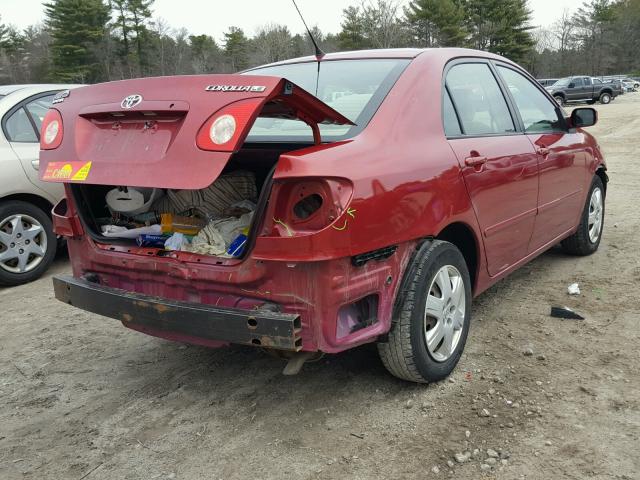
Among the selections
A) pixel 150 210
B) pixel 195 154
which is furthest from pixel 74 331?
pixel 195 154

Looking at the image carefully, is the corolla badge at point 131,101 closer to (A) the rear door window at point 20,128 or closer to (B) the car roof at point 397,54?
(B) the car roof at point 397,54

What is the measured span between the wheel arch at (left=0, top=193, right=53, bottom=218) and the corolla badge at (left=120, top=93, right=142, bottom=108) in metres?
3.21

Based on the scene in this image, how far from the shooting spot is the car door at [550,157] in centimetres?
391

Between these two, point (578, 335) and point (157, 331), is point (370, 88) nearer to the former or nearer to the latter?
point (157, 331)

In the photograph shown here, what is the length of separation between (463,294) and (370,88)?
3.93ft

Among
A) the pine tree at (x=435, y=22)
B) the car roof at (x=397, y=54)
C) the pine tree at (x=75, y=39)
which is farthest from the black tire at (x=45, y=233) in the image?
the pine tree at (x=435, y=22)

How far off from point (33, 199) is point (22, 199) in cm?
10

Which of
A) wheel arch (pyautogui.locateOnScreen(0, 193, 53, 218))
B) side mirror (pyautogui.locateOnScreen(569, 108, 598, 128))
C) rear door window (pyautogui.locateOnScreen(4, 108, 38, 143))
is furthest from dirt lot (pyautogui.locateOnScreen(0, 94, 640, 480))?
rear door window (pyautogui.locateOnScreen(4, 108, 38, 143))

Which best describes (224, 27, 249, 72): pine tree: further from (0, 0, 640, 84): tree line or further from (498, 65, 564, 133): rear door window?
(498, 65, 564, 133): rear door window

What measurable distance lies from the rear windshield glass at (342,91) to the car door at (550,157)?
1.18 metres

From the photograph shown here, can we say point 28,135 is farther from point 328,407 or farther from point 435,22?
point 435,22

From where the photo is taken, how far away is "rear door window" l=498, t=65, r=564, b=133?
3.93 metres

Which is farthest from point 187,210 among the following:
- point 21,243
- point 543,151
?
point 21,243

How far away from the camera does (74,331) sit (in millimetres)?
3982
